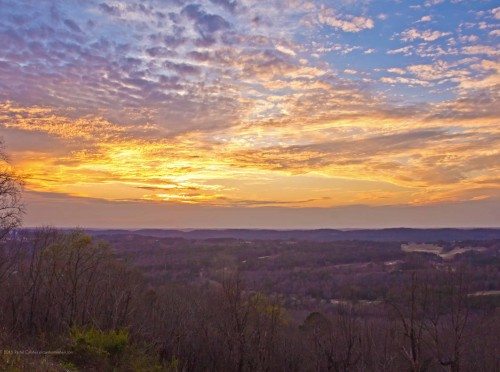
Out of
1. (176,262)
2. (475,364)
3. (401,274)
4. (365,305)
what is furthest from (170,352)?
(176,262)

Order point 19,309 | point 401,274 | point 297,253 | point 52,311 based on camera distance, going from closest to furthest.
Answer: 1. point 19,309
2. point 52,311
3. point 401,274
4. point 297,253

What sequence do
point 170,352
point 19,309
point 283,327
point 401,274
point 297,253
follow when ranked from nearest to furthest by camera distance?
point 19,309, point 170,352, point 283,327, point 401,274, point 297,253

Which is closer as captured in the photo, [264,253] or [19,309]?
[19,309]

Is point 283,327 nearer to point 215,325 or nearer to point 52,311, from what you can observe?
point 215,325

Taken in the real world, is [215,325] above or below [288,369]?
above

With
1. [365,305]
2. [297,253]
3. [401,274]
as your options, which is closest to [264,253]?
[297,253]

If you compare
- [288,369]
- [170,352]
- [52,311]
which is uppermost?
[52,311]

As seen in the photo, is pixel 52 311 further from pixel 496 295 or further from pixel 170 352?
pixel 496 295

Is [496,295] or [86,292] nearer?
[86,292]

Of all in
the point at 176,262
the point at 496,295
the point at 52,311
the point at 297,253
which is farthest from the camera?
the point at 297,253

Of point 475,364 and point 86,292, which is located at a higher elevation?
point 86,292
